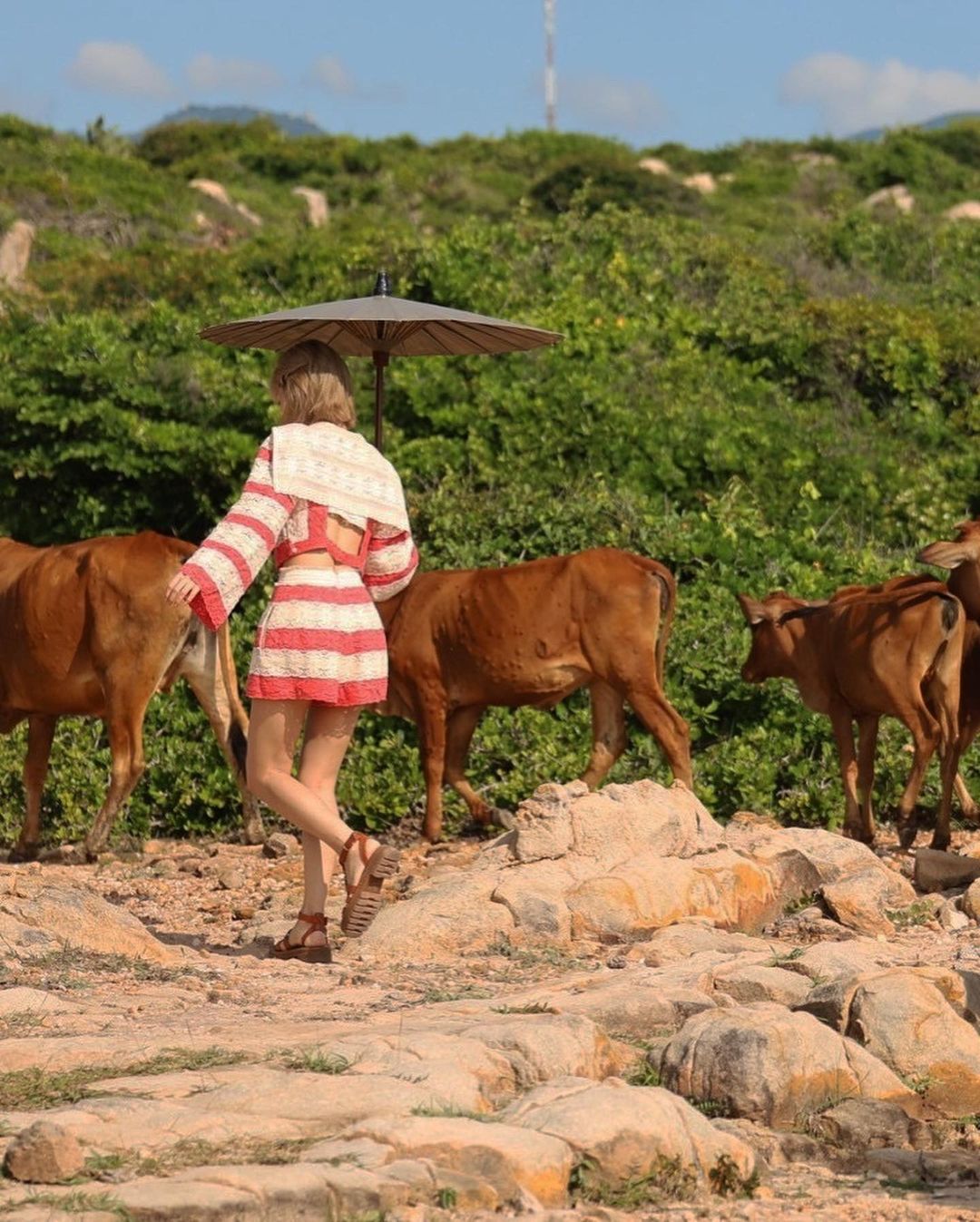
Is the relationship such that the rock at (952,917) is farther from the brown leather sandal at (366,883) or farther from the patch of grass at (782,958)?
the brown leather sandal at (366,883)

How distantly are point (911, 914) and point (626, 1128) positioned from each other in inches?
165

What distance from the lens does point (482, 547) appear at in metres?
14.1

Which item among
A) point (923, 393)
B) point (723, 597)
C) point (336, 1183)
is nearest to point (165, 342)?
point (723, 597)

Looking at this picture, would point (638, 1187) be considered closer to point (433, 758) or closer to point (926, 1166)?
point (926, 1166)

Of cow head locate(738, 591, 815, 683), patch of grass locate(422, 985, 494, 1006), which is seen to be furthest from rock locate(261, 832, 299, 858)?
patch of grass locate(422, 985, 494, 1006)

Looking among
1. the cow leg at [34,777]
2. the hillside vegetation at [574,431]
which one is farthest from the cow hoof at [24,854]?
the hillside vegetation at [574,431]

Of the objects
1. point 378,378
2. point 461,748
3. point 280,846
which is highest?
point 378,378

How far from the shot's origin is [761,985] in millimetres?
6871

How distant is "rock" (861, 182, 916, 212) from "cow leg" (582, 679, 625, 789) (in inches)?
951

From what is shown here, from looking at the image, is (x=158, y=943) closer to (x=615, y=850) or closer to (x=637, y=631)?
(x=615, y=850)

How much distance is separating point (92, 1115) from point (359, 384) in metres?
12.6

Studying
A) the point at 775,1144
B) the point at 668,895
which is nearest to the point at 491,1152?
the point at 775,1144

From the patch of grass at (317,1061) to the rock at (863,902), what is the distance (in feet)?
11.8

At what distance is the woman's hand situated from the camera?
734 cm
